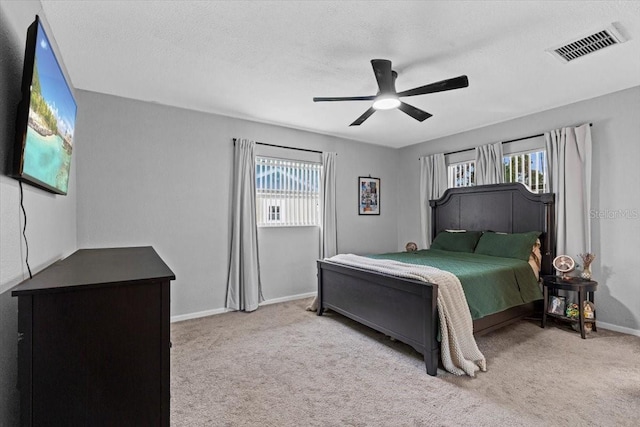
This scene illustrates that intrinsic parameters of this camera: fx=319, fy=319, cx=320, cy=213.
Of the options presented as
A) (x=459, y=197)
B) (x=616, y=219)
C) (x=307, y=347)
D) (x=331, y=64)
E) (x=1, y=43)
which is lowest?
(x=307, y=347)

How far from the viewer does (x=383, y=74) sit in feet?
8.14

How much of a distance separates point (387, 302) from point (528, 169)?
2.82 m

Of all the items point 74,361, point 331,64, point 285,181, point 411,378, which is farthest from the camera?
point 285,181

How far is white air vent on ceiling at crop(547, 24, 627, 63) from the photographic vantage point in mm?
2279

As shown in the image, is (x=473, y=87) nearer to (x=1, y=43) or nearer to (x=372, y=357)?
(x=372, y=357)

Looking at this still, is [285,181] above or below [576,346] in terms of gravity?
above

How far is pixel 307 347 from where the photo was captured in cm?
298

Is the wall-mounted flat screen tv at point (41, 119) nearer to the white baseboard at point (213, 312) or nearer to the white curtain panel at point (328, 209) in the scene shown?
the white baseboard at point (213, 312)

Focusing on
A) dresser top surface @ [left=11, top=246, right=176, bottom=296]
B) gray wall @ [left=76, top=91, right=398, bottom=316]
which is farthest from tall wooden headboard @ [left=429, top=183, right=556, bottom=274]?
dresser top surface @ [left=11, top=246, right=176, bottom=296]

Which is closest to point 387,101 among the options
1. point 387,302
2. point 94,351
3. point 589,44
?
point 589,44

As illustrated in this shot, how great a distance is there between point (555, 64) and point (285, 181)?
3.29 meters

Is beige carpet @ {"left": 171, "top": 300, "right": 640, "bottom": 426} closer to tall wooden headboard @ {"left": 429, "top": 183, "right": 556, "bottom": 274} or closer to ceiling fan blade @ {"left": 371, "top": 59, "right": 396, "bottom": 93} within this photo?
tall wooden headboard @ {"left": 429, "top": 183, "right": 556, "bottom": 274}

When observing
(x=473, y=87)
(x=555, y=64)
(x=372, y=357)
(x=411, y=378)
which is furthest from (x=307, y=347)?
(x=555, y=64)

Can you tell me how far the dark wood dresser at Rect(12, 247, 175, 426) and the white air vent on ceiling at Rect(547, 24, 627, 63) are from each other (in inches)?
125
